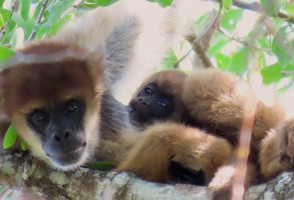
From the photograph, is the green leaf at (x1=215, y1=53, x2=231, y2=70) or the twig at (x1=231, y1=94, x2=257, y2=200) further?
the green leaf at (x1=215, y1=53, x2=231, y2=70)

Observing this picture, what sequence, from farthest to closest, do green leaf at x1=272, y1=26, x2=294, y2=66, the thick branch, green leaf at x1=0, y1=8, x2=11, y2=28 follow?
green leaf at x1=0, y1=8, x2=11, y2=28, green leaf at x1=272, y1=26, x2=294, y2=66, the thick branch

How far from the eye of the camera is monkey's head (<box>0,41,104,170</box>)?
426 cm

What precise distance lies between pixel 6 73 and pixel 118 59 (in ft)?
5.00

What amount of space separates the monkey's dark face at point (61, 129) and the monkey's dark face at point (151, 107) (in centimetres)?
76

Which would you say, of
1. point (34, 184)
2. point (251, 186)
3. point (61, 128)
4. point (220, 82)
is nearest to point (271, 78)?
point (220, 82)

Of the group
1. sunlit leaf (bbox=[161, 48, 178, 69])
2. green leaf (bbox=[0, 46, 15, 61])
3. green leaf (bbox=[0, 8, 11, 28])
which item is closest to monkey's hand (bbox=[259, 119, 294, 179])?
green leaf (bbox=[0, 46, 15, 61])

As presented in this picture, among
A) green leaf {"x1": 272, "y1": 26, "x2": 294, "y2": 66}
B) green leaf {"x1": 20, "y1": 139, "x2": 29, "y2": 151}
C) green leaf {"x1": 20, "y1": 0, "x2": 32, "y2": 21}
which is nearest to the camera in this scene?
green leaf {"x1": 272, "y1": 26, "x2": 294, "y2": 66}

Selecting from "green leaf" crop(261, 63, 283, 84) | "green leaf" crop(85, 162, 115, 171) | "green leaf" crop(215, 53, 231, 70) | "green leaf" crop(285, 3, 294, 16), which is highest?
"green leaf" crop(285, 3, 294, 16)

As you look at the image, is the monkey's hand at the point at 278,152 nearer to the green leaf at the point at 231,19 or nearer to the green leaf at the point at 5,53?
the green leaf at the point at 5,53

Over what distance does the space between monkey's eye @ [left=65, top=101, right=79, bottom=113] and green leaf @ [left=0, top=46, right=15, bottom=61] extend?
0.65 m

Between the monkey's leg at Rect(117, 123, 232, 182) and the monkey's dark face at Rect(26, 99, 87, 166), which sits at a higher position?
the monkey's leg at Rect(117, 123, 232, 182)

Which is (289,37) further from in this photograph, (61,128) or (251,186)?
(61,128)

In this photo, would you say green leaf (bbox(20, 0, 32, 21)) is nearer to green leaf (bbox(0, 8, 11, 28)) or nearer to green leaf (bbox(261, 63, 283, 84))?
green leaf (bbox(0, 8, 11, 28))

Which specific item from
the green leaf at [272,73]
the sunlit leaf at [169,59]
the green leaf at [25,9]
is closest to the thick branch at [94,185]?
the green leaf at [25,9]
